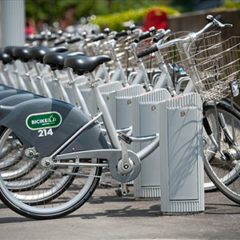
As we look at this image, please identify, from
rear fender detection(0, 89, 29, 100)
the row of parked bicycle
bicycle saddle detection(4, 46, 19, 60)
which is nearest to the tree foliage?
bicycle saddle detection(4, 46, 19, 60)

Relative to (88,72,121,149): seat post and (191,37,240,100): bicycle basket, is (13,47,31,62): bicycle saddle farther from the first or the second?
(191,37,240,100): bicycle basket

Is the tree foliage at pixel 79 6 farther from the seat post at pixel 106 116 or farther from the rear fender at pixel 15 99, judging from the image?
the seat post at pixel 106 116

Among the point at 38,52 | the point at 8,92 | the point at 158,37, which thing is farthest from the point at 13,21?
the point at 158,37

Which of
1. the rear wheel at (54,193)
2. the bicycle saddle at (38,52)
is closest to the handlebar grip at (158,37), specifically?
the bicycle saddle at (38,52)

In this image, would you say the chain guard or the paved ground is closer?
the paved ground

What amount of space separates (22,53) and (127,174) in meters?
2.28

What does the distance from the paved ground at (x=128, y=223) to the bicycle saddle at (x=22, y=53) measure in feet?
5.65

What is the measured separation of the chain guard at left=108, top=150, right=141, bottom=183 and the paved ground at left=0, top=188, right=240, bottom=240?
11.5 inches

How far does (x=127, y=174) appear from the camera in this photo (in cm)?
708

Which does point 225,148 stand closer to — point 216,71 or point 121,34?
point 216,71

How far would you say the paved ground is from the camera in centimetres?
644

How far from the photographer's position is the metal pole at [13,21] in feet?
44.8

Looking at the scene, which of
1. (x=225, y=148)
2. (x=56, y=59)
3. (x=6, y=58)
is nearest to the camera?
(x=225, y=148)

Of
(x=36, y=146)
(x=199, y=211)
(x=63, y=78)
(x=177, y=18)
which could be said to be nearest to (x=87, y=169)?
(x=36, y=146)
